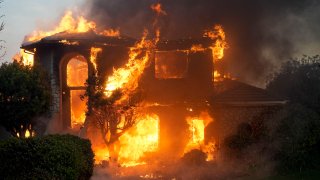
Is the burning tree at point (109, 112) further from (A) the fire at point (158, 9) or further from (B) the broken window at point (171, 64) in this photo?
(A) the fire at point (158, 9)

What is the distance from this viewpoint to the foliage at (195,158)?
19969 mm

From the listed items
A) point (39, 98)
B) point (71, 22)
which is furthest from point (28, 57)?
point (39, 98)

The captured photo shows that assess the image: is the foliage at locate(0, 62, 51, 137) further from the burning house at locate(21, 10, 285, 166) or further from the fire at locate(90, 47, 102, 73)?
the fire at locate(90, 47, 102, 73)

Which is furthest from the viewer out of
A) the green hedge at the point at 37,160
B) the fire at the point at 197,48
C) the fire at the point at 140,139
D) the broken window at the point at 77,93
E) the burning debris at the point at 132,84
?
the broken window at the point at 77,93

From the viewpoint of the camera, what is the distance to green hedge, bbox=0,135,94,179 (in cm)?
1051

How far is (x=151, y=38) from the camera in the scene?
85.4 ft

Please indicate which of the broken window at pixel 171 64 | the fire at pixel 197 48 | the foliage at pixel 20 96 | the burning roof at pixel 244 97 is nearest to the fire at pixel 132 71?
the broken window at pixel 171 64

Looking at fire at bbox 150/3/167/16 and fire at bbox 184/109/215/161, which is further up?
fire at bbox 150/3/167/16

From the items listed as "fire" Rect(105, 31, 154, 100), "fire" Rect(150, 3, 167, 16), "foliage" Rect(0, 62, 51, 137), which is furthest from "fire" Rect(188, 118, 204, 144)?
"fire" Rect(150, 3, 167, 16)

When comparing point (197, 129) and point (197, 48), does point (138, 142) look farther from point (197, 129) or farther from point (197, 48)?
point (197, 48)

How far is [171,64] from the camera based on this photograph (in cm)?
2475

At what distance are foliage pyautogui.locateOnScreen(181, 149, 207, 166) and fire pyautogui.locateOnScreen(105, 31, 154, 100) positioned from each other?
17.0ft

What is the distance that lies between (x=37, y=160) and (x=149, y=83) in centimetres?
1412

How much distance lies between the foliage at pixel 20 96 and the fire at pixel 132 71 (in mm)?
3747
